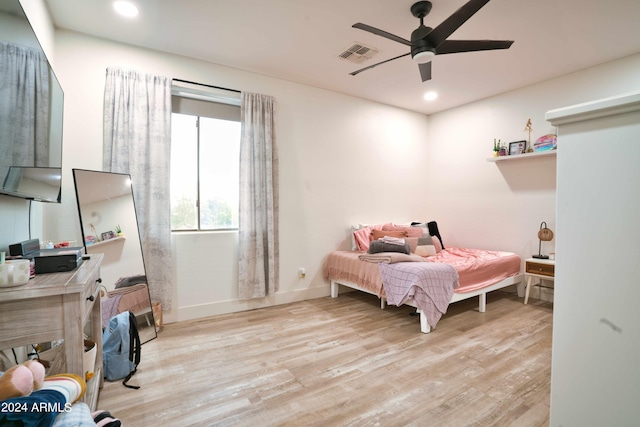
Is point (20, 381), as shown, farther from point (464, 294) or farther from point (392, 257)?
point (464, 294)

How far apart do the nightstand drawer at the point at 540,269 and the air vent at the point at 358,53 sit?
9.70 feet

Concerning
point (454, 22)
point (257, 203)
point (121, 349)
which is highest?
point (454, 22)

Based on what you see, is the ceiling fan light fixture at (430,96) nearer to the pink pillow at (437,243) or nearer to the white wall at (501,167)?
the white wall at (501,167)

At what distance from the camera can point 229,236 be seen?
3436 millimetres

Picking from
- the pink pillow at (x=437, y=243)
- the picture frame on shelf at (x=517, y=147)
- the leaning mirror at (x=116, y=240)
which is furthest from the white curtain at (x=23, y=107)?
the picture frame on shelf at (x=517, y=147)

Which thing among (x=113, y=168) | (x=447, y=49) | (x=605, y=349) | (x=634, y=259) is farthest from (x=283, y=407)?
(x=447, y=49)

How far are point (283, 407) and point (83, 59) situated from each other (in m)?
3.27

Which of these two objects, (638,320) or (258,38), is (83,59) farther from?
(638,320)

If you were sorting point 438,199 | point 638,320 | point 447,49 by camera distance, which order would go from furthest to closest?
1. point 438,199
2. point 447,49
3. point 638,320

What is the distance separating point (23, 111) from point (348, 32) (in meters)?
2.40

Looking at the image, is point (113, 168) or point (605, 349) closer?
point (605, 349)

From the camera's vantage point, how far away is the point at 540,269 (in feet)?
11.6

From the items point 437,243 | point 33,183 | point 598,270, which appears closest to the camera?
point 598,270

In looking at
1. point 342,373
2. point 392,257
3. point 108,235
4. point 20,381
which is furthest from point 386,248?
point 20,381
